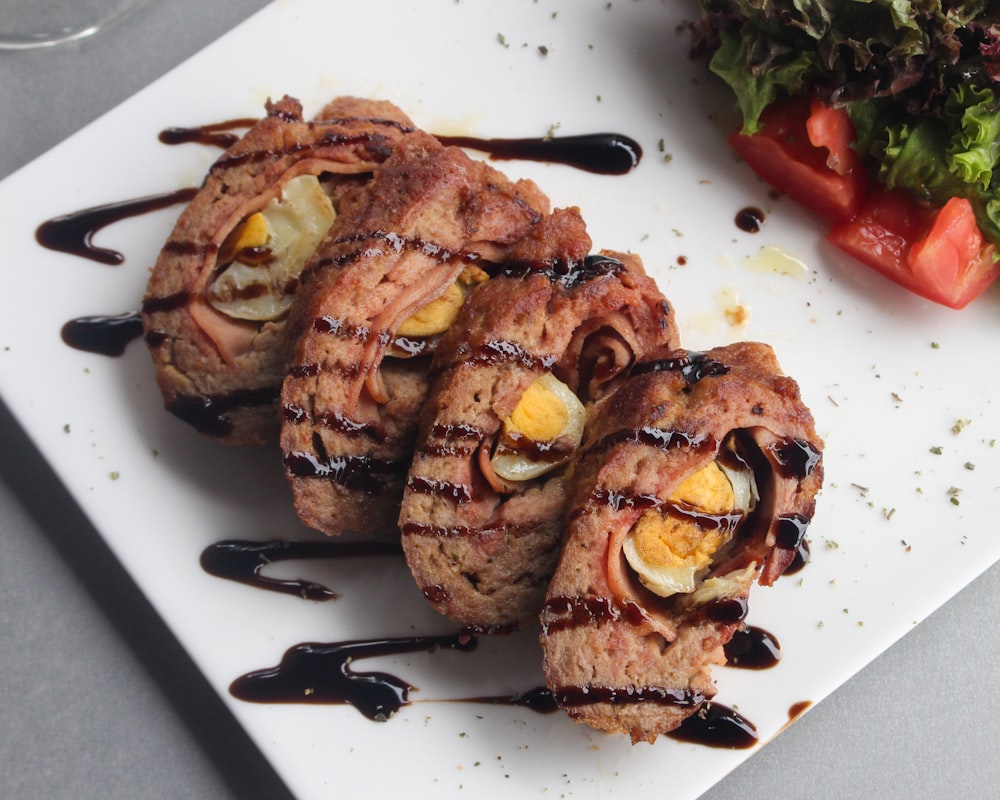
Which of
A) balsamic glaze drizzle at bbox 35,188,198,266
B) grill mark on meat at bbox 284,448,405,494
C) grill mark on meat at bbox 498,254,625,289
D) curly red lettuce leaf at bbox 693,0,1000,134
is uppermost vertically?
curly red lettuce leaf at bbox 693,0,1000,134

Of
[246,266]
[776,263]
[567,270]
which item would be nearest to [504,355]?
[567,270]

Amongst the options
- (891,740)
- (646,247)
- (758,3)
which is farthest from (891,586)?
(758,3)

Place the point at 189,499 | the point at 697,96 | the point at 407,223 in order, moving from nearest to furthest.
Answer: the point at 407,223
the point at 189,499
the point at 697,96

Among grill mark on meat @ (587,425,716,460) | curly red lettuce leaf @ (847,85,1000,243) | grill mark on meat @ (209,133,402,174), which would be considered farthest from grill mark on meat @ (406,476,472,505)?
curly red lettuce leaf @ (847,85,1000,243)

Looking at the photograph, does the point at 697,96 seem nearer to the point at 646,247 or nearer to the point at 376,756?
the point at 646,247

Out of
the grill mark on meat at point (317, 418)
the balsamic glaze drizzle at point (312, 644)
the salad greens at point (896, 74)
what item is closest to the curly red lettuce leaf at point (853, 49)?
the salad greens at point (896, 74)

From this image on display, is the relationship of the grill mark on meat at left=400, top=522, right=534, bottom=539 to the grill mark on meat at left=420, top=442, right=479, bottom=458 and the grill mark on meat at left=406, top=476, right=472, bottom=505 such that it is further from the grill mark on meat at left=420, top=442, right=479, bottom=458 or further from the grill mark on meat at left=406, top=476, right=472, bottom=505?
the grill mark on meat at left=420, top=442, right=479, bottom=458
